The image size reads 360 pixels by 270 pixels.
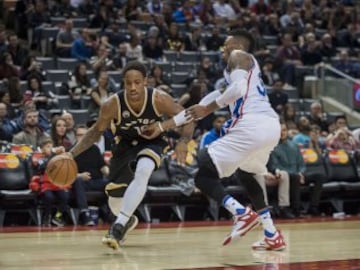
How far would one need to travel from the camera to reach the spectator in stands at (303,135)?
43.2 ft

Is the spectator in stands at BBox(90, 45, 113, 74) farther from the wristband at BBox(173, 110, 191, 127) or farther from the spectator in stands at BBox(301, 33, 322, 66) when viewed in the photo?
the wristband at BBox(173, 110, 191, 127)

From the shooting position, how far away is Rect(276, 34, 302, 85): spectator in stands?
17016 millimetres

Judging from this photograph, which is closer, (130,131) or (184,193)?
(130,131)

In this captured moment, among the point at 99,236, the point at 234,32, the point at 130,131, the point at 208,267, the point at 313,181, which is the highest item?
the point at 234,32

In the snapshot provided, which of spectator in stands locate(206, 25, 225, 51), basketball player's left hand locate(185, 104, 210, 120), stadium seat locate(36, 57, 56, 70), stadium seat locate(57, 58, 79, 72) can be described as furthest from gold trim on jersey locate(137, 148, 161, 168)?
spectator in stands locate(206, 25, 225, 51)

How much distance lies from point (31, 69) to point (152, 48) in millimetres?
3128

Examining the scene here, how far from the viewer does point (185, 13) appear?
18.5 meters

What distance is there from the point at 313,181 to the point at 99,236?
5.01 m

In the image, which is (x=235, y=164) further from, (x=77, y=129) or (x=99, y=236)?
(x=77, y=129)

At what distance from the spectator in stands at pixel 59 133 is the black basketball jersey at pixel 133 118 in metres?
3.88

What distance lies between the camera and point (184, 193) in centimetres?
1145

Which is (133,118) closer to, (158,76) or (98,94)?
(98,94)

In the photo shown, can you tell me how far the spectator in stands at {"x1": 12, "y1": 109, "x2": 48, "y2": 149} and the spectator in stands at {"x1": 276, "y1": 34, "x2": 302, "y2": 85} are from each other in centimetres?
688

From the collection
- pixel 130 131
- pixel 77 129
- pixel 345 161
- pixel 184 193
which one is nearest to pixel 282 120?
pixel 345 161
